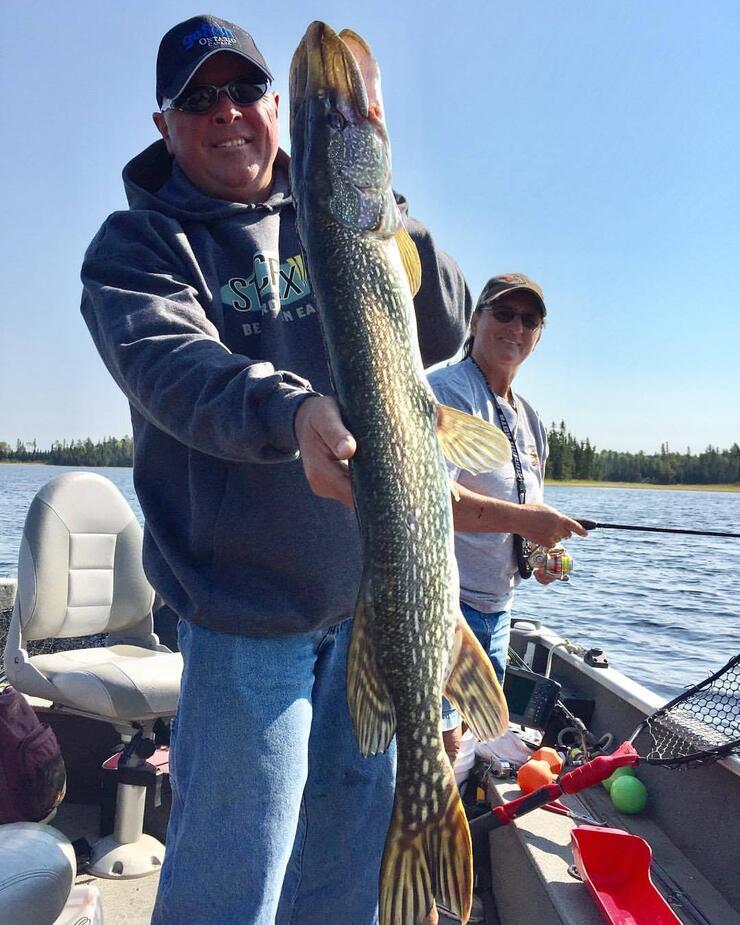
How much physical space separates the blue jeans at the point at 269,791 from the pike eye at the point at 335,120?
122 cm

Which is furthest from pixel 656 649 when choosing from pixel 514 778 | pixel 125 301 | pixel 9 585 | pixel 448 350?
pixel 125 301

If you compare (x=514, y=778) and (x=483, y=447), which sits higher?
(x=483, y=447)

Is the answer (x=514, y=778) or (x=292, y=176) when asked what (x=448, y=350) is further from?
(x=514, y=778)

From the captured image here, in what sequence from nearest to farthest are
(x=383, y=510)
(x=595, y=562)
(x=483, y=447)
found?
(x=383, y=510), (x=483, y=447), (x=595, y=562)

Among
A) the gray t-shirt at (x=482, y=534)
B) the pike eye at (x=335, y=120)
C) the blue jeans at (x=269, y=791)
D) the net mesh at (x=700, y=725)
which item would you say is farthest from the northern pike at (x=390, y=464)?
the net mesh at (x=700, y=725)

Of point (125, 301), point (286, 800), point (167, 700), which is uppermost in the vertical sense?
point (125, 301)

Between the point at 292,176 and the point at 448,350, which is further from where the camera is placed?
the point at 448,350

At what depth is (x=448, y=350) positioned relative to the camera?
2422mm

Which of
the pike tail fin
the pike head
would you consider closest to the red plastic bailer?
the pike tail fin

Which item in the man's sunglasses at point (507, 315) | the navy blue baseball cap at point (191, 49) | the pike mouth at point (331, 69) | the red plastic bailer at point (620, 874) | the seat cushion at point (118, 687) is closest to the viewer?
the pike mouth at point (331, 69)

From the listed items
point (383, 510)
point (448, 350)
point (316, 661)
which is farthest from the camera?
point (448, 350)

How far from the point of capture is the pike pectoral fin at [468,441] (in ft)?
5.44

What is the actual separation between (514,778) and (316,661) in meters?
2.58

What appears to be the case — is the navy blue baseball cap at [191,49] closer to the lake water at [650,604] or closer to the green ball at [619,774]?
the green ball at [619,774]
